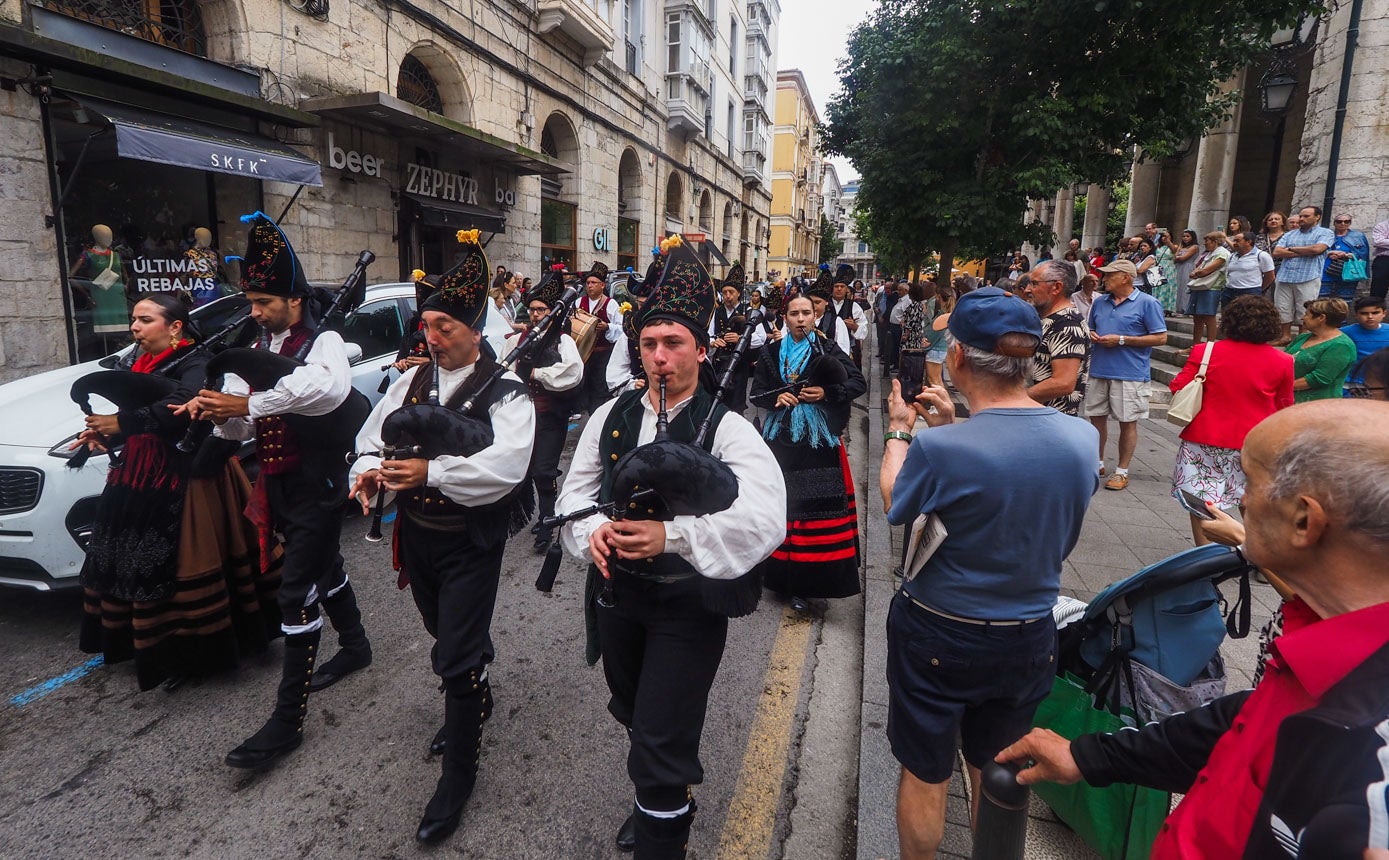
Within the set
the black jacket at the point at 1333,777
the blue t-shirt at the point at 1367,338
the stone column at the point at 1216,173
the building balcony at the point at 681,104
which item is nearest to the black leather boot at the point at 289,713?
the black jacket at the point at 1333,777

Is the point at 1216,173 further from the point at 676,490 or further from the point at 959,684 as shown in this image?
the point at 676,490

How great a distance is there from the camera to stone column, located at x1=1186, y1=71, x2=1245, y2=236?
50.2ft

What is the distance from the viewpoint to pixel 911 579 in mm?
2217

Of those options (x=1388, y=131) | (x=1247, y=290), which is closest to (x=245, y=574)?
(x=1247, y=290)

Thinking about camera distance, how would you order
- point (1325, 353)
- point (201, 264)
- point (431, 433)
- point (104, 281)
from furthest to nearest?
1. point (201, 264)
2. point (104, 281)
3. point (1325, 353)
4. point (431, 433)

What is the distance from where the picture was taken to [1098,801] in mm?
2250

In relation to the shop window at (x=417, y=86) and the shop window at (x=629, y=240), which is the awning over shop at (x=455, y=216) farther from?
the shop window at (x=629, y=240)

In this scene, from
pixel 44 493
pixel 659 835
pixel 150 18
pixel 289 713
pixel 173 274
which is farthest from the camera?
pixel 173 274

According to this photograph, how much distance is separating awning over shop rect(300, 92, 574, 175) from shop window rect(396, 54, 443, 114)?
965mm

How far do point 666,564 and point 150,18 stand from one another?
11.1 m

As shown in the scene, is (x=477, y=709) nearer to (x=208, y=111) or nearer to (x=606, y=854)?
(x=606, y=854)

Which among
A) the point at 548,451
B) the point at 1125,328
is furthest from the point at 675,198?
the point at 548,451

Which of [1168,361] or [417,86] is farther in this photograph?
[417,86]

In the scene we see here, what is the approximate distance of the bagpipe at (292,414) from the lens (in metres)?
3.00
